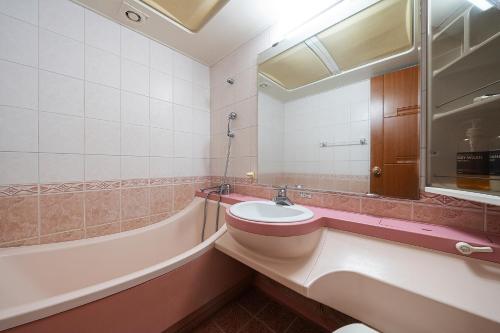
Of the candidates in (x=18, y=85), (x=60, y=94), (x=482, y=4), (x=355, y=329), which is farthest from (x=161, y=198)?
(x=482, y=4)

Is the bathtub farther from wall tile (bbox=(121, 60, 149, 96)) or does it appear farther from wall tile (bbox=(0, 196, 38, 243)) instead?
wall tile (bbox=(121, 60, 149, 96))

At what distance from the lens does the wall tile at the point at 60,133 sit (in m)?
1.04

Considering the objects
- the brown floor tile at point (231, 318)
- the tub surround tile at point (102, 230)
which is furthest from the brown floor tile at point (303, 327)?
the tub surround tile at point (102, 230)

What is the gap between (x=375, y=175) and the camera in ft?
3.09

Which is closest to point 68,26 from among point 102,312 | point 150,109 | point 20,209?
point 150,109

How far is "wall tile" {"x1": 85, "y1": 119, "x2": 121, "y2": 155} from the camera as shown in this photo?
1.18 m

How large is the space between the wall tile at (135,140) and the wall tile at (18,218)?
1.80ft

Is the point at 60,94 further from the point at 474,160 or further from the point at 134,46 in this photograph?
the point at 474,160

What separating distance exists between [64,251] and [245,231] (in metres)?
1.10

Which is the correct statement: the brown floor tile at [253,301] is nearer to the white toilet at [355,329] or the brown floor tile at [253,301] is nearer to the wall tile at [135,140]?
the white toilet at [355,329]

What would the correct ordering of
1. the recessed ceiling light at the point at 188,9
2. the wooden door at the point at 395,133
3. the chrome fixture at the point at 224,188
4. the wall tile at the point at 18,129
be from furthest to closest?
1. the chrome fixture at the point at 224,188
2. the recessed ceiling light at the point at 188,9
3. the wall tile at the point at 18,129
4. the wooden door at the point at 395,133

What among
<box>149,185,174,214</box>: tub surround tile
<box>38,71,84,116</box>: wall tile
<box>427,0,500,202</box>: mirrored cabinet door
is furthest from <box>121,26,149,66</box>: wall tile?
<box>427,0,500,202</box>: mirrored cabinet door

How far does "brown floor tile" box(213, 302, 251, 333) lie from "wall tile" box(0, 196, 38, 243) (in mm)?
1194

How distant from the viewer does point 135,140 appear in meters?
1.38
